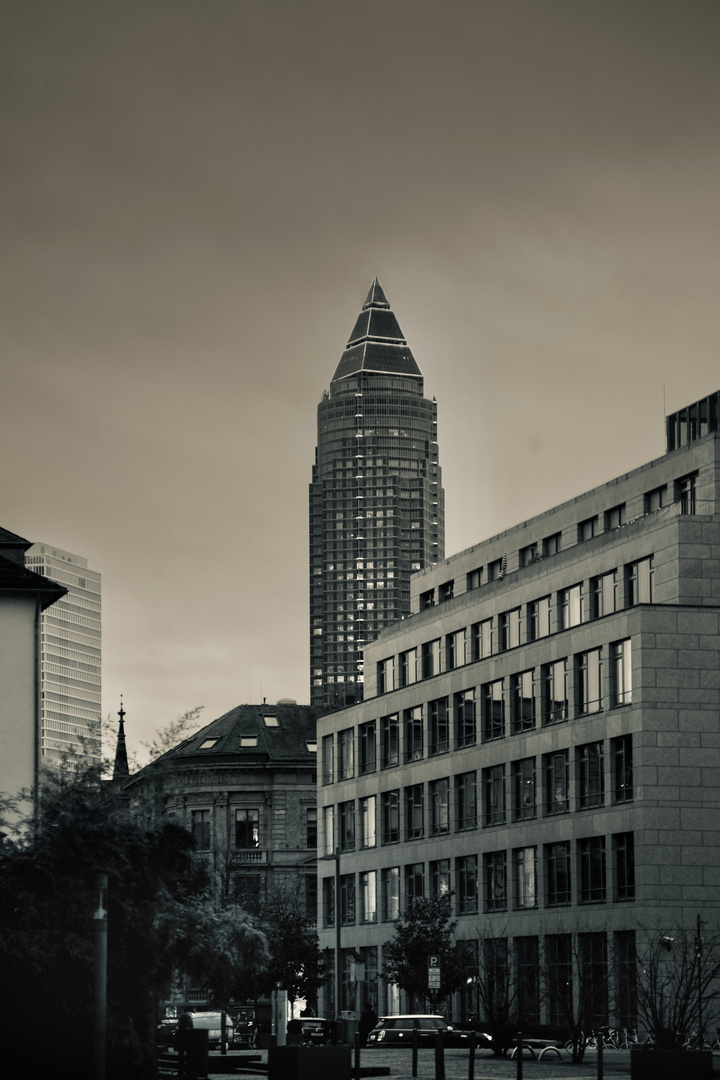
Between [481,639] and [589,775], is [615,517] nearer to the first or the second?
[481,639]

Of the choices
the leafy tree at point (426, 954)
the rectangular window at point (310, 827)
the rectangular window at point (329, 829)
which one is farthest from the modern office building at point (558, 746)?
the rectangular window at point (310, 827)

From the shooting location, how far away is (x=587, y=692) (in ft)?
239

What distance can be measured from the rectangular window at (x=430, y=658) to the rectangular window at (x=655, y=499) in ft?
55.5

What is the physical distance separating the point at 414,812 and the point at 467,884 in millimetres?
7247

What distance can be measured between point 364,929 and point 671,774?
2962 cm

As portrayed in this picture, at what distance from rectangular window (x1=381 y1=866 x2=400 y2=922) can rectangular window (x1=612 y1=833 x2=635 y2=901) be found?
21.9 meters

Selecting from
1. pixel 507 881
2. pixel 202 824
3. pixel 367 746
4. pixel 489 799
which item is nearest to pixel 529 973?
pixel 507 881

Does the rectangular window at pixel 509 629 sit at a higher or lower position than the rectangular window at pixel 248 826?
higher

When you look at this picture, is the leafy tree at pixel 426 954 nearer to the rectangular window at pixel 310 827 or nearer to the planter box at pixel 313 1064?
the rectangular window at pixel 310 827

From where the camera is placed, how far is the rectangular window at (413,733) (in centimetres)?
8975

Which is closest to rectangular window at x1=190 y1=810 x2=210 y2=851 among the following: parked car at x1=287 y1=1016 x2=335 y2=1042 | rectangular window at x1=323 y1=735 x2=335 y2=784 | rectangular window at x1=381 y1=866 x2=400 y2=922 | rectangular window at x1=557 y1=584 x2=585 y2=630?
rectangular window at x1=323 y1=735 x2=335 y2=784

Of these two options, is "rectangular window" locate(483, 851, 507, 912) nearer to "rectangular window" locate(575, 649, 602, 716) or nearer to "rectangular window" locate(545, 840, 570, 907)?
"rectangular window" locate(545, 840, 570, 907)

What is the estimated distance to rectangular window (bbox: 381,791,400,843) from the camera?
91.1 m

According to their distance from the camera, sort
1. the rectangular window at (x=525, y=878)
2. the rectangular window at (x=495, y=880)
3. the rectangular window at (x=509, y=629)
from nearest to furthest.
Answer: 1. the rectangular window at (x=525, y=878)
2. the rectangular window at (x=495, y=880)
3. the rectangular window at (x=509, y=629)
